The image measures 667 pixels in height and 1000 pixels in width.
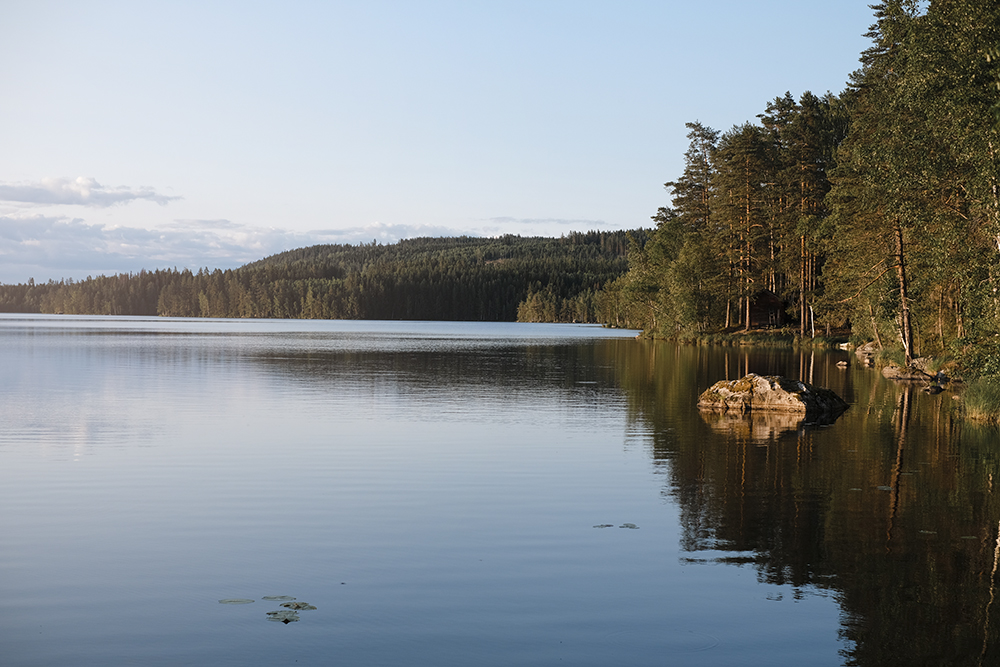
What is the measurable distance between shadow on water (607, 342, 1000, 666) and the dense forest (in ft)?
17.4

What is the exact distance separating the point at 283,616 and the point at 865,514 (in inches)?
356

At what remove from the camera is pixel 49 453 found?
18969mm

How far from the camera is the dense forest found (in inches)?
1001

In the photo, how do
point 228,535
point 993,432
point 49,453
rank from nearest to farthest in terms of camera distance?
point 228,535 < point 49,453 < point 993,432

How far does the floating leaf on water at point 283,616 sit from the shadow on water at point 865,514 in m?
4.96

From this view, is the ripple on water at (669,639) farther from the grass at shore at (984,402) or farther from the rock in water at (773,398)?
the grass at shore at (984,402)

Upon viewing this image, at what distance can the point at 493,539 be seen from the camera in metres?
12.0

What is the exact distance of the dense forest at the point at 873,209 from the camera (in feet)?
83.5

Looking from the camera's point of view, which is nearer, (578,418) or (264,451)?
(264,451)

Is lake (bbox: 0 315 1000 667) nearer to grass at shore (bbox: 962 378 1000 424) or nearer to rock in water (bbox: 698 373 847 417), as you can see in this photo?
grass at shore (bbox: 962 378 1000 424)

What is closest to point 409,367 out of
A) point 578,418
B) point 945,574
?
point 578,418

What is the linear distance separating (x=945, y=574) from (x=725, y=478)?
634cm

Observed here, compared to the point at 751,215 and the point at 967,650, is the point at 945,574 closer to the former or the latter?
the point at 967,650

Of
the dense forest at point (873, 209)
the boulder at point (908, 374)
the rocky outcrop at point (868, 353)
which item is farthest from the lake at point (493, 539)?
the rocky outcrop at point (868, 353)
